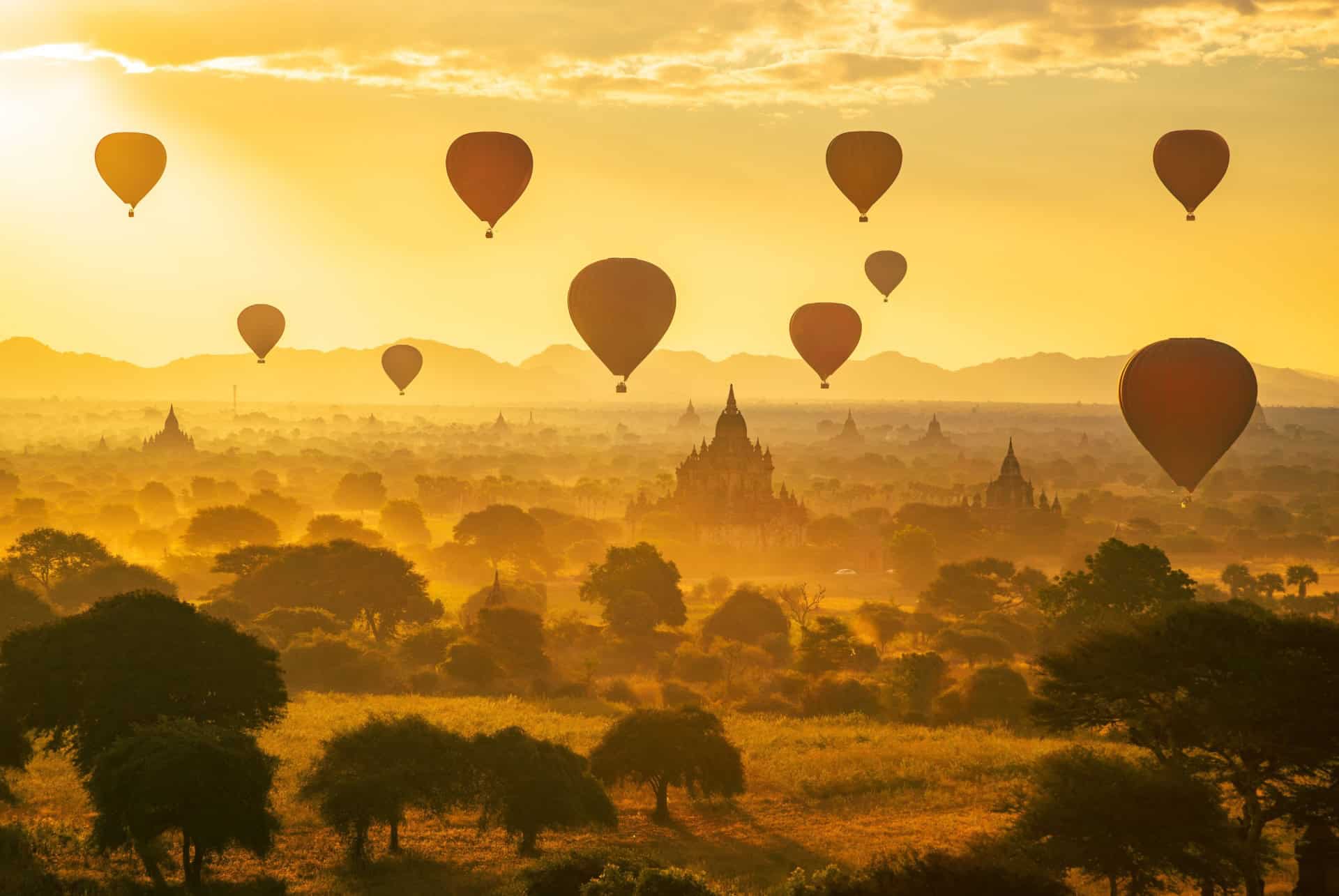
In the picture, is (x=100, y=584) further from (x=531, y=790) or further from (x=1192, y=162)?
(x=1192, y=162)

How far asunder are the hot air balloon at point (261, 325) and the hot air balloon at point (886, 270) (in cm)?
3791

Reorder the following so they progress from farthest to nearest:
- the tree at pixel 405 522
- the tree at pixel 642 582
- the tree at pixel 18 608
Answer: the tree at pixel 405 522 → the tree at pixel 642 582 → the tree at pixel 18 608

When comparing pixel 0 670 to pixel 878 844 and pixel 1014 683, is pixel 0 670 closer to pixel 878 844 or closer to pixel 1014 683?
pixel 878 844

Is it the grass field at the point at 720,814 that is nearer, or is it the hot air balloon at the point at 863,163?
the grass field at the point at 720,814

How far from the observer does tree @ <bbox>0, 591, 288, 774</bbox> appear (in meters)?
28.9

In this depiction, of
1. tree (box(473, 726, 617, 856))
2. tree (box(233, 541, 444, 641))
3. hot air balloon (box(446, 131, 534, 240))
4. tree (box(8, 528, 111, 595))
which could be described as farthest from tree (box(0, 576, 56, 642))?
tree (box(473, 726, 617, 856))

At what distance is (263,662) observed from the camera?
31.5 m

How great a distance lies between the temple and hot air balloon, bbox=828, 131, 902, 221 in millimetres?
132164

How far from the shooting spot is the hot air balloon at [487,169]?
4966 centimetres

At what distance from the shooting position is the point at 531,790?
95.3 feet

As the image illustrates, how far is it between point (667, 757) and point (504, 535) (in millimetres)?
47763

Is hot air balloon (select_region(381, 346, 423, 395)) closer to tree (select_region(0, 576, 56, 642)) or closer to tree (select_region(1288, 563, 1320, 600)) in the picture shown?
tree (select_region(0, 576, 56, 642))

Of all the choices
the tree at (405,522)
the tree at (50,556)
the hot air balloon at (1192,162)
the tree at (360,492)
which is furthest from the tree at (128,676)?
the tree at (360,492)

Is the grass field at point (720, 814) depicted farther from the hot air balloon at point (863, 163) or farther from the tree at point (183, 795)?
the hot air balloon at point (863, 163)
